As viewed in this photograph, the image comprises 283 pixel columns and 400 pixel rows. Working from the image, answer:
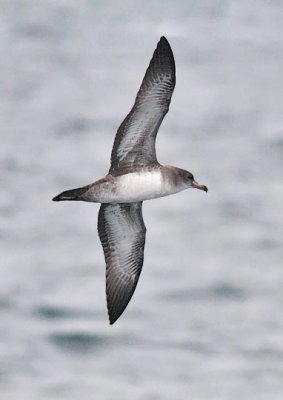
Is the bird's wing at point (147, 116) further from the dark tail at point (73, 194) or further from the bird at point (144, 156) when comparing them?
the dark tail at point (73, 194)

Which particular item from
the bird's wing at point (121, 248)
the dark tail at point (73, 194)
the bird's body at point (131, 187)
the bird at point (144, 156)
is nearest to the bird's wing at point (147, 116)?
the bird at point (144, 156)

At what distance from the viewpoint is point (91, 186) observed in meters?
17.7

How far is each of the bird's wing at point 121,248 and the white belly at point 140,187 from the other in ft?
4.16

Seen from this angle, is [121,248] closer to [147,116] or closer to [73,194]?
[73,194]

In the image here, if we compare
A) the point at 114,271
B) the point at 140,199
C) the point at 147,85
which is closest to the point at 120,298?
the point at 114,271

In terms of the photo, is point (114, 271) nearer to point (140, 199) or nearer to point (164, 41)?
point (140, 199)

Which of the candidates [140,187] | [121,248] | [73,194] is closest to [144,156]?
[140,187]

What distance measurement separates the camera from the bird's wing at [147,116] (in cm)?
1773

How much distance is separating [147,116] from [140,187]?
3.50ft

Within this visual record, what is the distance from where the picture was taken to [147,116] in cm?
1777

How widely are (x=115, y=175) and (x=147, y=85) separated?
1.43 m

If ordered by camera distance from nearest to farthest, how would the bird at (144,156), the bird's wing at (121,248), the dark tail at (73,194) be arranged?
the dark tail at (73,194) < the bird at (144,156) < the bird's wing at (121,248)

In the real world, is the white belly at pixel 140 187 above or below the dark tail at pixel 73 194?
above

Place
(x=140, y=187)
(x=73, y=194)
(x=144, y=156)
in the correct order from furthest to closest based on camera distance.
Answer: (x=144, y=156), (x=140, y=187), (x=73, y=194)
